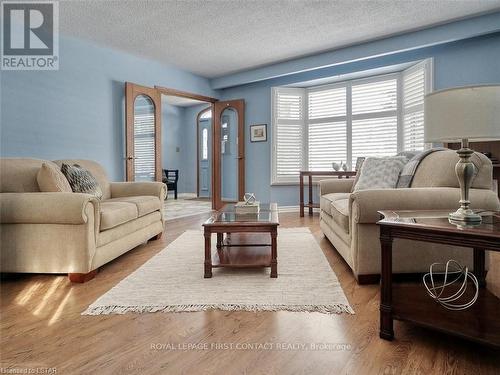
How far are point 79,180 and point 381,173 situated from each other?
2642 millimetres

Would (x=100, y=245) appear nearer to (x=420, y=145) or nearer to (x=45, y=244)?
(x=45, y=244)

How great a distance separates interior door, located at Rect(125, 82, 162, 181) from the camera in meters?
4.62

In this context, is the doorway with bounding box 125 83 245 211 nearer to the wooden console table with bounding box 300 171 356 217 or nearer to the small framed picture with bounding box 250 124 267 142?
the small framed picture with bounding box 250 124 267 142

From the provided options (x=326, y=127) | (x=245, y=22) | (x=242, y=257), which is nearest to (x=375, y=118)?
(x=326, y=127)

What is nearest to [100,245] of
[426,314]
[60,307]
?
[60,307]

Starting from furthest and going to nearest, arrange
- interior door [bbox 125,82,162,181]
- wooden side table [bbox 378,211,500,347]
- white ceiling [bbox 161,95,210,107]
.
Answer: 1. white ceiling [bbox 161,95,210,107]
2. interior door [bbox 125,82,162,181]
3. wooden side table [bbox 378,211,500,347]

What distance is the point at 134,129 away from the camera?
4.72 meters

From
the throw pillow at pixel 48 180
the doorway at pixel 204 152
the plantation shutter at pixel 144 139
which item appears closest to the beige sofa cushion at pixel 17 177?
the throw pillow at pixel 48 180

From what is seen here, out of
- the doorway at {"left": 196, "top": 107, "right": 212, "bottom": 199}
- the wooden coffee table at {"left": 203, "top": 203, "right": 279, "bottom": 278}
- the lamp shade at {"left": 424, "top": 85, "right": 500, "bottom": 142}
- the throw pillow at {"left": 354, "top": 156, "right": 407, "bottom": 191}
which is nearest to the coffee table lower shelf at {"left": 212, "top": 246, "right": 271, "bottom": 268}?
the wooden coffee table at {"left": 203, "top": 203, "right": 279, "bottom": 278}

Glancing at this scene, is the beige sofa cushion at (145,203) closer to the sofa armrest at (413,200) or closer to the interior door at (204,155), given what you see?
the sofa armrest at (413,200)

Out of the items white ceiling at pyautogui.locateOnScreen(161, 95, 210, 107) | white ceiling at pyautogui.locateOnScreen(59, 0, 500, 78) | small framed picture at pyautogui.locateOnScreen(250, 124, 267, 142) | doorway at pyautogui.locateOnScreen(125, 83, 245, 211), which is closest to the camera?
white ceiling at pyautogui.locateOnScreen(59, 0, 500, 78)

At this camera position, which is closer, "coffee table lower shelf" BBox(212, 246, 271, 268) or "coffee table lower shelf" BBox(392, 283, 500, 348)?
"coffee table lower shelf" BBox(392, 283, 500, 348)

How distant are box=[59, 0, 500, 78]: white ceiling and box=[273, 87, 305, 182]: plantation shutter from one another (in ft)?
3.32

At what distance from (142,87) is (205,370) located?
4421 mm
